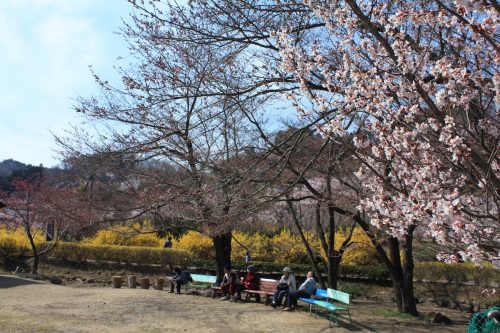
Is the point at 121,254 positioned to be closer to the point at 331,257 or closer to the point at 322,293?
the point at 331,257

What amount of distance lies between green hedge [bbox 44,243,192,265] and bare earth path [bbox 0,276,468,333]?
222 inches

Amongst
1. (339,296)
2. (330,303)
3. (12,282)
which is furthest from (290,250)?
(12,282)

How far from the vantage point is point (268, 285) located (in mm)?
11758

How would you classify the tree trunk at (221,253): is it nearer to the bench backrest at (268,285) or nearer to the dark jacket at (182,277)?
the dark jacket at (182,277)

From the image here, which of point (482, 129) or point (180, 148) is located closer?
point (482, 129)

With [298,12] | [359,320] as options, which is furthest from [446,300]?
[298,12]

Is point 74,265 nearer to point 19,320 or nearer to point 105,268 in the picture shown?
point 105,268

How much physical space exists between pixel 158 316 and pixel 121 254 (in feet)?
33.7

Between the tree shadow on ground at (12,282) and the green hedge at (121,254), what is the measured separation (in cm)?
427

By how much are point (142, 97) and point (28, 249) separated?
51.1ft

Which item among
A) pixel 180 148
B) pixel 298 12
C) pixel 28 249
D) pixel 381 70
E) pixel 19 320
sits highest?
pixel 298 12

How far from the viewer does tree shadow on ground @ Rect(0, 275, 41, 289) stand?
13.5 m

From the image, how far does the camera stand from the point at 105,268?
19.4 m

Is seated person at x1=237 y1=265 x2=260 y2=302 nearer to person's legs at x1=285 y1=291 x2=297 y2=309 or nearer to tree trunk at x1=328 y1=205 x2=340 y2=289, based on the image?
person's legs at x1=285 y1=291 x2=297 y2=309
